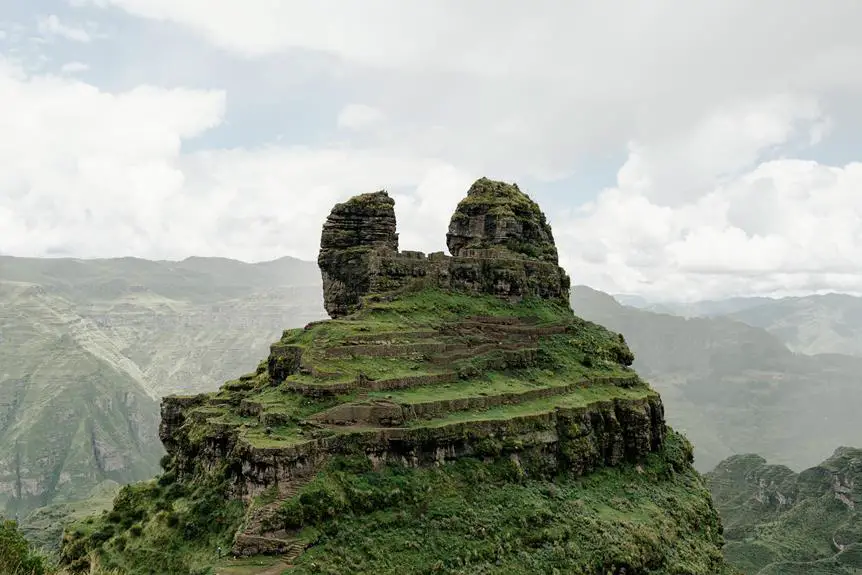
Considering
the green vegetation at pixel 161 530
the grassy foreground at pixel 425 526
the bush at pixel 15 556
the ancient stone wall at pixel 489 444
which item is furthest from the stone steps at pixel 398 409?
the bush at pixel 15 556

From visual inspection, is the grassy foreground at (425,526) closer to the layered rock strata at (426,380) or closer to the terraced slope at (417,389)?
the layered rock strata at (426,380)

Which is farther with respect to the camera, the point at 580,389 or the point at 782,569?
the point at 782,569

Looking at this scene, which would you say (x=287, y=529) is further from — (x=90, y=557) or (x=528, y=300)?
(x=528, y=300)

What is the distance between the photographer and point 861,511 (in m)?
130

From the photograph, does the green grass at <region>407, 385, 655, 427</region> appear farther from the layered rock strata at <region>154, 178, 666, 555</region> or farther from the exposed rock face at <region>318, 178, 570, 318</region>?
the exposed rock face at <region>318, 178, 570, 318</region>

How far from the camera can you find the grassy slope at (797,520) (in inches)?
4245

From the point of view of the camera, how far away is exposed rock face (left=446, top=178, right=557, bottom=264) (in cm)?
7244

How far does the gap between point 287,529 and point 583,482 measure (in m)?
25.4

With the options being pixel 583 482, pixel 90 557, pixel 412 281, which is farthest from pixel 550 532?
pixel 90 557

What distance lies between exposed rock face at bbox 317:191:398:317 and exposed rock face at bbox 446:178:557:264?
30.1 feet

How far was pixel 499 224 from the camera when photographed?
237ft

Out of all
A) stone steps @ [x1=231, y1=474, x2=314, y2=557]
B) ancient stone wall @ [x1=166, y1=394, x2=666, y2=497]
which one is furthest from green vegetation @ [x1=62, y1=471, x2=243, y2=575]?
stone steps @ [x1=231, y1=474, x2=314, y2=557]

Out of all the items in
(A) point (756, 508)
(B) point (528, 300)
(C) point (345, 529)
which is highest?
(B) point (528, 300)

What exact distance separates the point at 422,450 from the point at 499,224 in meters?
37.4
